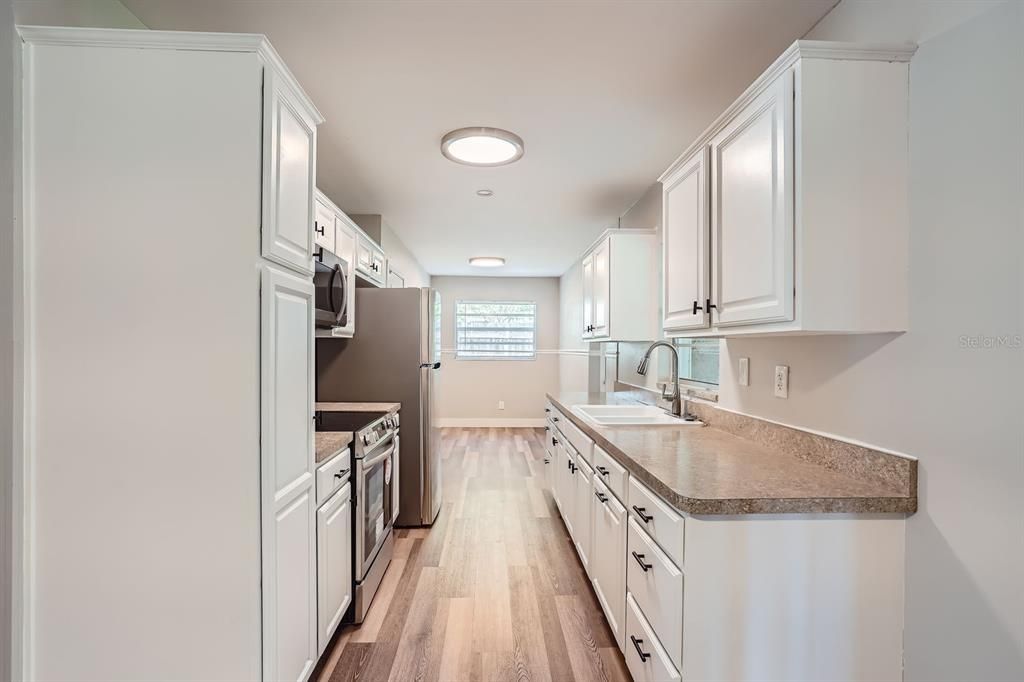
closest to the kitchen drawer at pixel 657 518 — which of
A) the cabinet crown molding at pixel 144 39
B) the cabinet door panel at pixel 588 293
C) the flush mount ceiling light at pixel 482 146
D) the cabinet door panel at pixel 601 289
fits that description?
the cabinet crown molding at pixel 144 39

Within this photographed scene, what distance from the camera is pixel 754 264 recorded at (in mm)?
1501

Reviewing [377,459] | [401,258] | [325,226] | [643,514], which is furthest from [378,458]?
[401,258]

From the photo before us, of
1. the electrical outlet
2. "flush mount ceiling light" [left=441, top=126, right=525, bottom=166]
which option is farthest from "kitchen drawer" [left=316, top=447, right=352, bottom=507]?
the electrical outlet

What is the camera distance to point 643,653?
157 cm

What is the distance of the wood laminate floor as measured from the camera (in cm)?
190

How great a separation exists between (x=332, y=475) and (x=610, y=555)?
1173 millimetres

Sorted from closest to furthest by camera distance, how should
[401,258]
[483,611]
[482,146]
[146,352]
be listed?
[146,352] → [483,611] → [482,146] → [401,258]

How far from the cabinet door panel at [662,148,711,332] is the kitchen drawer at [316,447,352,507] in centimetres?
154

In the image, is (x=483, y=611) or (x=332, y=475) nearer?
(x=332, y=475)

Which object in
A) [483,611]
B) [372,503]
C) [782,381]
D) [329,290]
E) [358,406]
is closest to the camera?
[782,381]

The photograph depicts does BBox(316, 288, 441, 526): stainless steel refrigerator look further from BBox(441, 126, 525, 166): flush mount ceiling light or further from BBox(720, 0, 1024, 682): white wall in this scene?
BBox(720, 0, 1024, 682): white wall

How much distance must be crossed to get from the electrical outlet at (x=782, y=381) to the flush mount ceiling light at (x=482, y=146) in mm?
1690

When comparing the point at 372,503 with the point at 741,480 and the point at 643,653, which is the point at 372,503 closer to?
the point at 643,653

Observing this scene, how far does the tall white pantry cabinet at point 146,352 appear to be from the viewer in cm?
125
